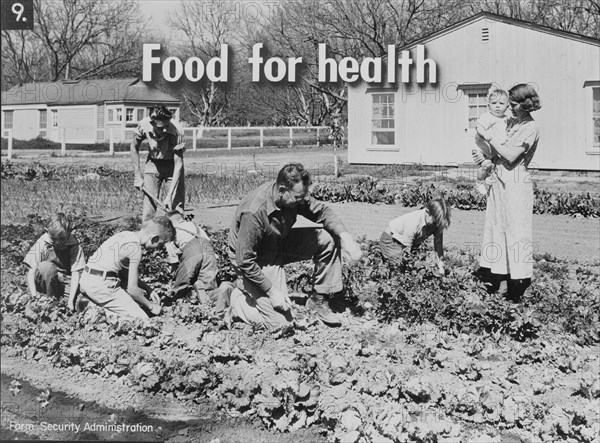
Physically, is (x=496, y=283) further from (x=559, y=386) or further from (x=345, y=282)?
(x=559, y=386)

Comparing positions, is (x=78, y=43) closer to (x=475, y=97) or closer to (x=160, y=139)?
(x=160, y=139)

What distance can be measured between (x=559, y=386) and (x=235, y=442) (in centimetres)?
164

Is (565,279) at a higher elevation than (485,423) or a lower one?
higher

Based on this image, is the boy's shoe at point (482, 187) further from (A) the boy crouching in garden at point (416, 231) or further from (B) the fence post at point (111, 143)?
(B) the fence post at point (111, 143)

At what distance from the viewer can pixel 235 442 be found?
4004mm

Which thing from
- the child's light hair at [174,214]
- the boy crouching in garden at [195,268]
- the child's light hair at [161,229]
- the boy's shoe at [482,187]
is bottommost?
the boy crouching in garden at [195,268]

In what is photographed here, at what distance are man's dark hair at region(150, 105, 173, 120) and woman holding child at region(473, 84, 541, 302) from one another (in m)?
2.01

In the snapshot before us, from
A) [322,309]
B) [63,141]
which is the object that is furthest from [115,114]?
[322,309]

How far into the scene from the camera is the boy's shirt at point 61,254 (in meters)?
5.16

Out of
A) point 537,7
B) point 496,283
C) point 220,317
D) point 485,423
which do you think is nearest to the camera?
point 485,423

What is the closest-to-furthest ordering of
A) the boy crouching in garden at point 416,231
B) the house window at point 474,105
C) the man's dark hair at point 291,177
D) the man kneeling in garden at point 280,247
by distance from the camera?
the man's dark hair at point 291,177 → the man kneeling in garden at point 280,247 → the boy crouching in garden at point 416,231 → the house window at point 474,105

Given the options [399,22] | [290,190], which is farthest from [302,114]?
[290,190]

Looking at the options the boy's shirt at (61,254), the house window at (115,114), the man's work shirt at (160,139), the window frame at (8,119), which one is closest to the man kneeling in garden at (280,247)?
the boy's shirt at (61,254)

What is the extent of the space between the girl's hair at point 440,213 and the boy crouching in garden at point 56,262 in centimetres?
224
